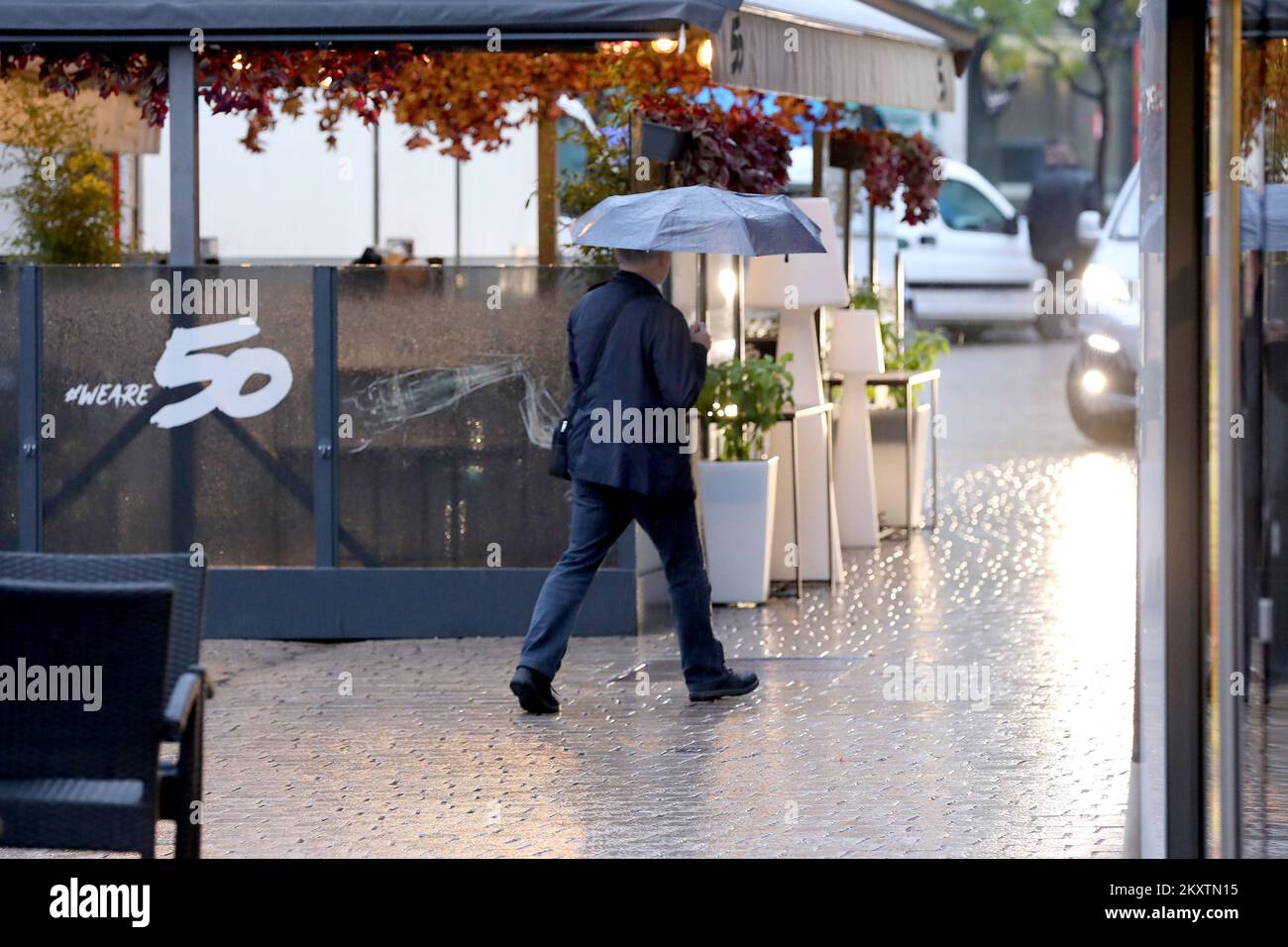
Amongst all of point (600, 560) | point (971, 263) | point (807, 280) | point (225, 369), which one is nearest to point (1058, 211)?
point (971, 263)

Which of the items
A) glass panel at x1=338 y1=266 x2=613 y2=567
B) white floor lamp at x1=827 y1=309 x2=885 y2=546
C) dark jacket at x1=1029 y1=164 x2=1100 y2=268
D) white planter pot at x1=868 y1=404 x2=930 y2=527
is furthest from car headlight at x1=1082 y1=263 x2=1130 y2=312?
dark jacket at x1=1029 y1=164 x2=1100 y2=268

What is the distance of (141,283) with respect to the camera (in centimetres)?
905

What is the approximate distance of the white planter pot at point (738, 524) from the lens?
948cm

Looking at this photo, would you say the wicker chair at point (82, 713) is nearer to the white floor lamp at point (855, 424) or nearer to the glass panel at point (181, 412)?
the glass panel at point (181, 412)

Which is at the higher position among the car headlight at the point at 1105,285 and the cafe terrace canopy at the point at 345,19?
the cafe terrace canopy at the point at 345,19

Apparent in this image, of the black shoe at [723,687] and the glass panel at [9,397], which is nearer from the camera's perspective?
the black shoe at [723,687]

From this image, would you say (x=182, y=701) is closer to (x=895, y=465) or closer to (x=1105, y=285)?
(x=895, y=465)

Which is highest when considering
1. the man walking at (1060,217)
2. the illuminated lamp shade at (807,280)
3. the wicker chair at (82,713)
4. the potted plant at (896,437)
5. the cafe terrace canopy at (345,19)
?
the man walking at (1060,217)

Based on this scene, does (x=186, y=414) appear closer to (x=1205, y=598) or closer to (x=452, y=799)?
(x=452, y=799)

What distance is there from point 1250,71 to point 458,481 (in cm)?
508

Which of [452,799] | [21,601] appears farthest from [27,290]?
[21,601]

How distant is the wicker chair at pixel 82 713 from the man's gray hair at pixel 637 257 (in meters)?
3.62

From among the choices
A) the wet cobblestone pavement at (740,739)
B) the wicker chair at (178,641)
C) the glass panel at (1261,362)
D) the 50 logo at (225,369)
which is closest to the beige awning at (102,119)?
the 50 logo at (225,369)

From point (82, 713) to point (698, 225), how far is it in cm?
381
